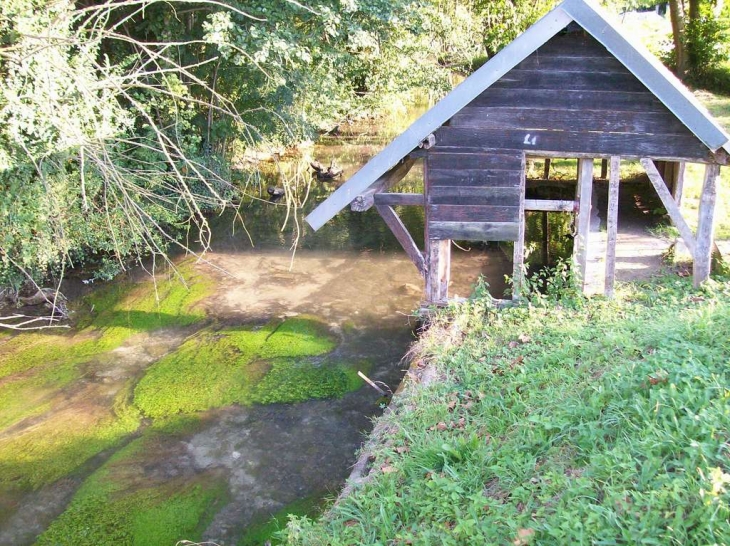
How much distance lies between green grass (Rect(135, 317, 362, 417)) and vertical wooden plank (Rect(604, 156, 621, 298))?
3.83 metres

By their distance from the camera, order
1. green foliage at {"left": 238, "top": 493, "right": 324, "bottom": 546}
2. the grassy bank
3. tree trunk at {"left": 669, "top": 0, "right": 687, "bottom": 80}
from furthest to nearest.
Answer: tree trunk at {"left": 669, "top": 0, "right": 687, "bottom": 80}, green foliage at {"left": 238, "top": 493, "right": 324, "bottom": 546}, the grassy bank

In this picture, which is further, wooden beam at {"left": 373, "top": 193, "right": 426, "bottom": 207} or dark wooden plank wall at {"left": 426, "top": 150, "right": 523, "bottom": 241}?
wooden beam at {"left": 373, "top": 193, "right": 426, "bottom": 207}

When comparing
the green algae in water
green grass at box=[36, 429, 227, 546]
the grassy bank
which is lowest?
green grass at box=[36, 429, 227, 546]

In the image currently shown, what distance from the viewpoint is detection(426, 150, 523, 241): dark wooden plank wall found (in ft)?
27.8

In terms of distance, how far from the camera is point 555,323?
24.8ft

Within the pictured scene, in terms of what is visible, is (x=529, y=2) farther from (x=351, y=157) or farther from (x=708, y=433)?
(x=708, y=433)

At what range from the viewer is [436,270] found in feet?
29.4

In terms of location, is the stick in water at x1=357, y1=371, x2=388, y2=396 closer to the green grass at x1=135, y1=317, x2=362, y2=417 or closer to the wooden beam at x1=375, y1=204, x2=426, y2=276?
the green grass at x1=135, y1=317, x2=362, y2=417

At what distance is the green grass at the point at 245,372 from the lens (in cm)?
868

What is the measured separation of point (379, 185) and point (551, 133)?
8.19 ft

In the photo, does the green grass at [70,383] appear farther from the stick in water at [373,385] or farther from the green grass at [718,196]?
the green grass at [718,196]

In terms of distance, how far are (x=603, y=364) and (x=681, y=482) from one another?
220 centimetres

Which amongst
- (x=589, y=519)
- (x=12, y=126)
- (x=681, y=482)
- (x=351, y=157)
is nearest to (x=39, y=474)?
(x=12, y=126)

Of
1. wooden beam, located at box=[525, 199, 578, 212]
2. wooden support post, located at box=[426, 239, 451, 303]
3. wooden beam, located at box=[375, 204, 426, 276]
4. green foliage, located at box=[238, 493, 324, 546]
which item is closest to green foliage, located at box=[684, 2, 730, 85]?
wooden beam, located at box=[525, 199, 578, 212]
